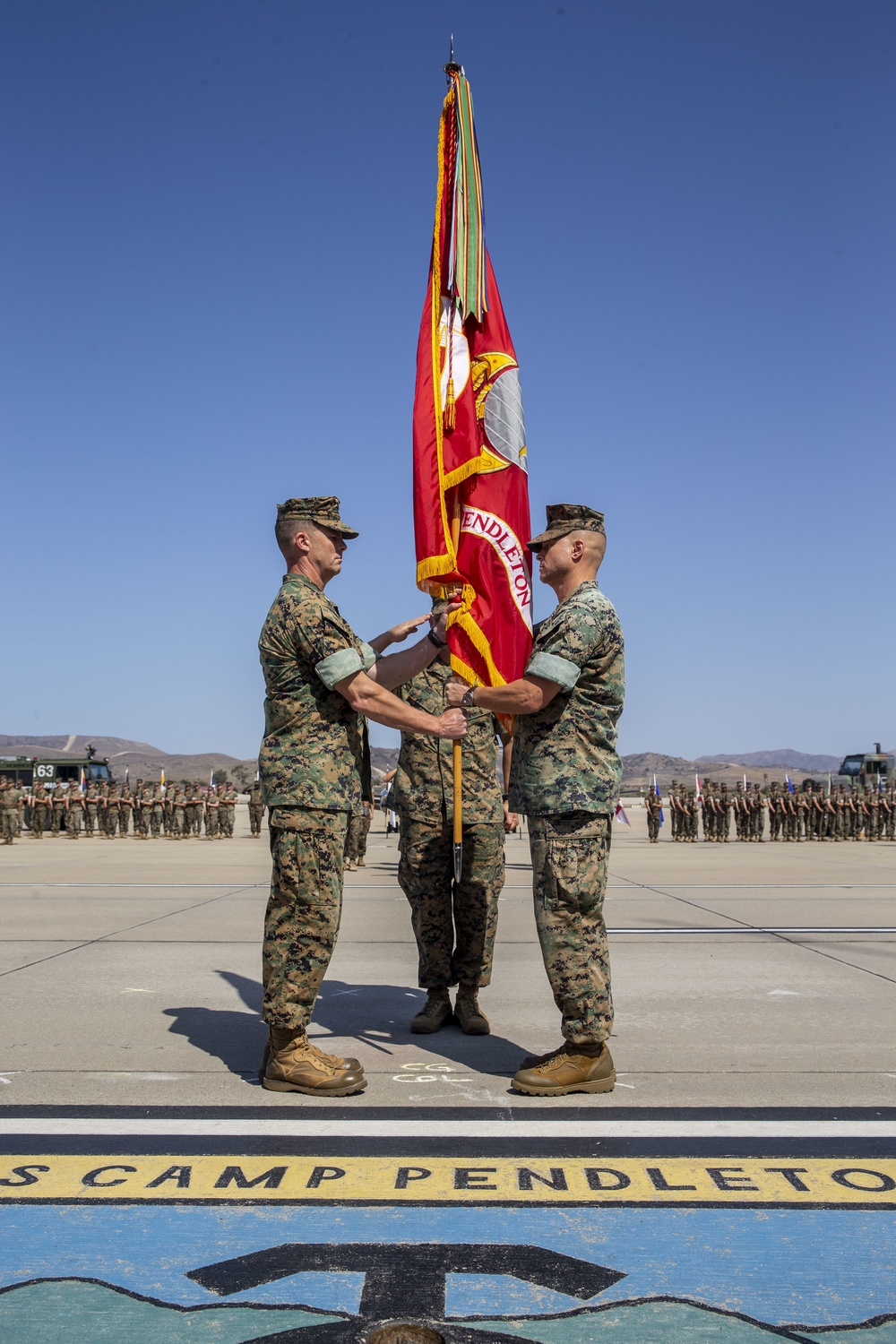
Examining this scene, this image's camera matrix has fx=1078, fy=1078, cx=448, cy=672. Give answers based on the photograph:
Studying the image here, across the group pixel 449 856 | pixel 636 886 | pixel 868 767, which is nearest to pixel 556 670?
pixel 449 856

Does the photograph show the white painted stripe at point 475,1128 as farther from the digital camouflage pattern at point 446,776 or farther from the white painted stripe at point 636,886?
the white painted stripe at point 636,886

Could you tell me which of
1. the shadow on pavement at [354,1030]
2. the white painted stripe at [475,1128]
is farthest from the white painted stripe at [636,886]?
the white painted stripe at [475,1128]

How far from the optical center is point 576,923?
3.93 metres

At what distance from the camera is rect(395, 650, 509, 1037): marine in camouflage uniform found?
500 centimetres

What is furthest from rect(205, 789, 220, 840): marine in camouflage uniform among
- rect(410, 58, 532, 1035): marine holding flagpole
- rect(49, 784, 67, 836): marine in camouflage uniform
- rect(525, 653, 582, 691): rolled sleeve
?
rect(525, 653, 582, 691): rolled sleeve

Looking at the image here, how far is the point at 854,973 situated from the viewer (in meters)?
6.09

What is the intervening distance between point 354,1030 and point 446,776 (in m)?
1.22

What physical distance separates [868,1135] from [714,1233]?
0.97 metres

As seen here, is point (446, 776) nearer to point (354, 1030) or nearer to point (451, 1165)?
point (354, 1030)

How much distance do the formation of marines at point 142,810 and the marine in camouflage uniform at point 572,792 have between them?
22698 millimetres

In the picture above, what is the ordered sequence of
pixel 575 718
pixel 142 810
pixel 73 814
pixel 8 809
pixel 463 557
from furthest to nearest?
pixel 73 814
pixel 142 810
pixel 8 809
pixel 463 557
pixel 575 718

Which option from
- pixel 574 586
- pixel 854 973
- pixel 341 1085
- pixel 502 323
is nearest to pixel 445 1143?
pixel 341 1085

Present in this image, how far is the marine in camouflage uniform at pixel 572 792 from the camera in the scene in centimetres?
388

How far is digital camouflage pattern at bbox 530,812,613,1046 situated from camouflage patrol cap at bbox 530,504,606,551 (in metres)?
1.09
